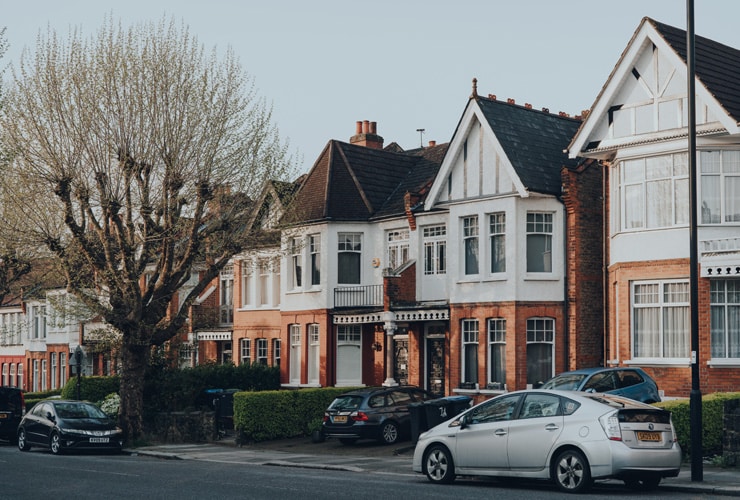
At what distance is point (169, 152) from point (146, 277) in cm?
2170

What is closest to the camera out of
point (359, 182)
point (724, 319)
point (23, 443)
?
point (724, 319)

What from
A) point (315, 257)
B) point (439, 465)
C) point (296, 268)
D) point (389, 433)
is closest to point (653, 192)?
point (389, 433)

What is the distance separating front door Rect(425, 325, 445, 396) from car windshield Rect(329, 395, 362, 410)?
6.72 m

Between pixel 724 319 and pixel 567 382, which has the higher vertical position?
pixel 724 319

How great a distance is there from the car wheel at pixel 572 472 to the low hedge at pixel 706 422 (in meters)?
5.25

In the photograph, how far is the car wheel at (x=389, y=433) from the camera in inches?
1008

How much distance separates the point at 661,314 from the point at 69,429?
15.9m

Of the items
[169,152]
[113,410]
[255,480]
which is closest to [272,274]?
[113,410]

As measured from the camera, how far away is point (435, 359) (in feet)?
108

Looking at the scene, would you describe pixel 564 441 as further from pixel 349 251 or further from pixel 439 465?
pixel 349 251

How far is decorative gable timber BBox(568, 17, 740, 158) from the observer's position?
964 inches

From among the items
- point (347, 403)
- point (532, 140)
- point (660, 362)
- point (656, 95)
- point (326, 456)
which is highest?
point (656, 95)

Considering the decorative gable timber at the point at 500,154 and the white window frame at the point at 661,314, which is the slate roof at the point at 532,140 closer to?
the decorative gable timber at the point at 500,154

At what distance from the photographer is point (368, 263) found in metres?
35.2
